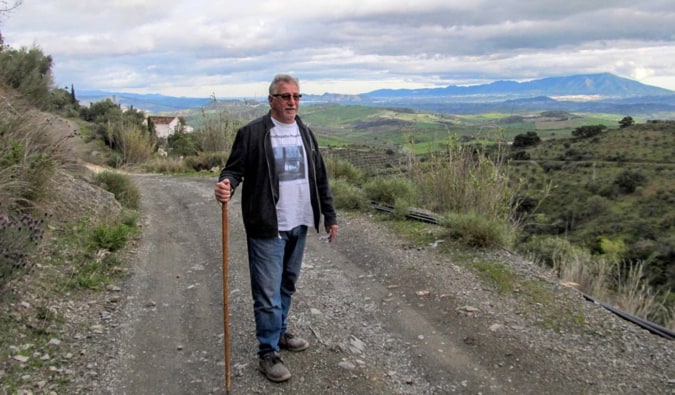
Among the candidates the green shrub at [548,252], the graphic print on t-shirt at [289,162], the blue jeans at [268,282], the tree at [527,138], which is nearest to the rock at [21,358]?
the blue jeans at [268,282]

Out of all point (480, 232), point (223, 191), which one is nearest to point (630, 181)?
point (480, 232)

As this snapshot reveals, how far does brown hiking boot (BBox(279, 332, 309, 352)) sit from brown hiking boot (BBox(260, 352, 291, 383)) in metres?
0.34

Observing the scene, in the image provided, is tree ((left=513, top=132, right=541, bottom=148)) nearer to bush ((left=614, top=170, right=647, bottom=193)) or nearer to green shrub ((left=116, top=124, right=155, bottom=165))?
bush ((left=614, top=170, right=647, bottom=193))

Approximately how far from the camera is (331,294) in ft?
18.6

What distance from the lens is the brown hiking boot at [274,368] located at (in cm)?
377

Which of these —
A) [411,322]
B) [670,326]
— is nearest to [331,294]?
[411,322]

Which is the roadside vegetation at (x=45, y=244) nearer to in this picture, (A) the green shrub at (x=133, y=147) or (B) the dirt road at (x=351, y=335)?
(B) the dirt road at (x=351, y=335)

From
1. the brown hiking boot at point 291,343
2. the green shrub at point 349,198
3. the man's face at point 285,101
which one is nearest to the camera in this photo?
the man's face at point 285,101

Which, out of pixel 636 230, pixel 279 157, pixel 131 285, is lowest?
pixel 636 230

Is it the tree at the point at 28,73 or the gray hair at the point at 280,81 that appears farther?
the tree at the point at 28,73

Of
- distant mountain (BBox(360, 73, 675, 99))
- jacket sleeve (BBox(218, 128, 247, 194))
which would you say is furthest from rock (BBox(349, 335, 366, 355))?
distant mountain (BBox(360, 73, 675, 99))

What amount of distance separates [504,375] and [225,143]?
54.8 feet

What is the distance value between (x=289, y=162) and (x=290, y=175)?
93 millimetres

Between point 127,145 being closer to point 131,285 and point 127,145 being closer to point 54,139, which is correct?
point 54,139
